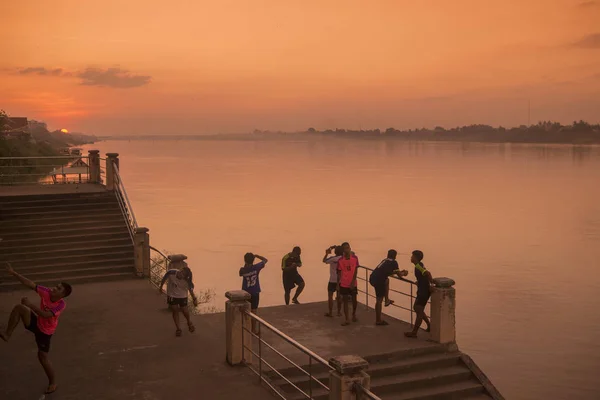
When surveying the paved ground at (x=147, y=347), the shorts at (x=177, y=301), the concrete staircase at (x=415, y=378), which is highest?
the shorts at (x=177, y=301)

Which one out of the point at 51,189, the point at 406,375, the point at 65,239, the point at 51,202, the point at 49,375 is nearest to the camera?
the point at 49,375

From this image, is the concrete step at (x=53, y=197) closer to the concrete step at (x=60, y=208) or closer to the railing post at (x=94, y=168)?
the concrete step at (x=60, y=208)

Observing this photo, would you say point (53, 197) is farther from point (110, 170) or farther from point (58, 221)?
point (110, 170)

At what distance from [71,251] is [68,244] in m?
0.39

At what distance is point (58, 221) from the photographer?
1823 centimetres

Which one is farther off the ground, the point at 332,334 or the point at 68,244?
the point at 68,244

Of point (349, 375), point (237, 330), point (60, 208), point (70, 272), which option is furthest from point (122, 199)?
point (349, 375)

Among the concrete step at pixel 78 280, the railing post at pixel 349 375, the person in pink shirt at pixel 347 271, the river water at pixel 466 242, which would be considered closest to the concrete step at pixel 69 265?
the concrete step at pixel 78 280

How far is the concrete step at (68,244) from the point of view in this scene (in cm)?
1678

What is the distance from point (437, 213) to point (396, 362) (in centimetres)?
5347

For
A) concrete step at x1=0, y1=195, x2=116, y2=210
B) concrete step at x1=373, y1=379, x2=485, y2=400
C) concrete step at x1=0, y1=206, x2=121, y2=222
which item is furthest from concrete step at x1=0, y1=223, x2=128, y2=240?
concrete step at x1=373, y1=379, x2=485, y2=400

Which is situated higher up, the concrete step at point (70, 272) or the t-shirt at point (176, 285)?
the t-shirt at point (176, 285)

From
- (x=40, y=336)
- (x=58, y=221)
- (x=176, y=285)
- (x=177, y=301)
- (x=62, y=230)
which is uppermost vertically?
(x=58, y=221)

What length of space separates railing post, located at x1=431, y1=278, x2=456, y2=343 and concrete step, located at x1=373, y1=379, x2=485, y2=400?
37.9 inches
